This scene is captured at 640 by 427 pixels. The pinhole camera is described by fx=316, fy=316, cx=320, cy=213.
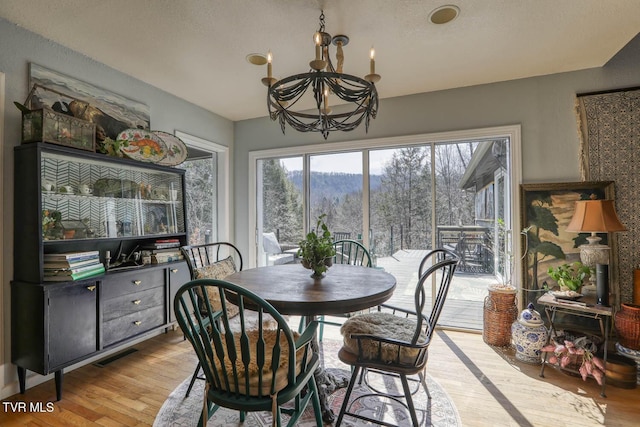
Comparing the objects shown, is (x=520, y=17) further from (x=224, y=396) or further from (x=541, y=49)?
(x=224, y=396)

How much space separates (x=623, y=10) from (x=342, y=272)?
2.60 metres

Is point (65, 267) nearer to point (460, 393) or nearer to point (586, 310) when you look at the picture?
point (460, 393)

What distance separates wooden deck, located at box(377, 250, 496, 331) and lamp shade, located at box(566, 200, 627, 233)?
3.73ft

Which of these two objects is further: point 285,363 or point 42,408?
point 42,408

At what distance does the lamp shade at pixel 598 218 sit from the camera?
7.93 feet

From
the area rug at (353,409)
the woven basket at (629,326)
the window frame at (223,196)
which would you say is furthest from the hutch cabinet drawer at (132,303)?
the woven basket at (629,326)

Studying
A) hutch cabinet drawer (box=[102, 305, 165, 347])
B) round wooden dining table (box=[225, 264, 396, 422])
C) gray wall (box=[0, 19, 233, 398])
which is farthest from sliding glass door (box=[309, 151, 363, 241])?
gray wall (box=[0, 19, 233, 398])

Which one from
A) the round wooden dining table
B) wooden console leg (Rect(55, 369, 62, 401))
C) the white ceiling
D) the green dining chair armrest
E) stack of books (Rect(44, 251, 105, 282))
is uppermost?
the white ceiling

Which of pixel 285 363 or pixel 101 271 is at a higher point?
pixel 101 271

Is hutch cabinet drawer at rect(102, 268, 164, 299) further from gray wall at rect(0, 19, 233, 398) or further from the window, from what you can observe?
the window

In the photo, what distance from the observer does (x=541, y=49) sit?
8.59ft

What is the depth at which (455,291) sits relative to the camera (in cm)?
356

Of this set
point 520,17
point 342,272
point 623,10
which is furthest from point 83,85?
point 623,10

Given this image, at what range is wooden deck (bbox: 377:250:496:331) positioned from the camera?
3455 millimetres
